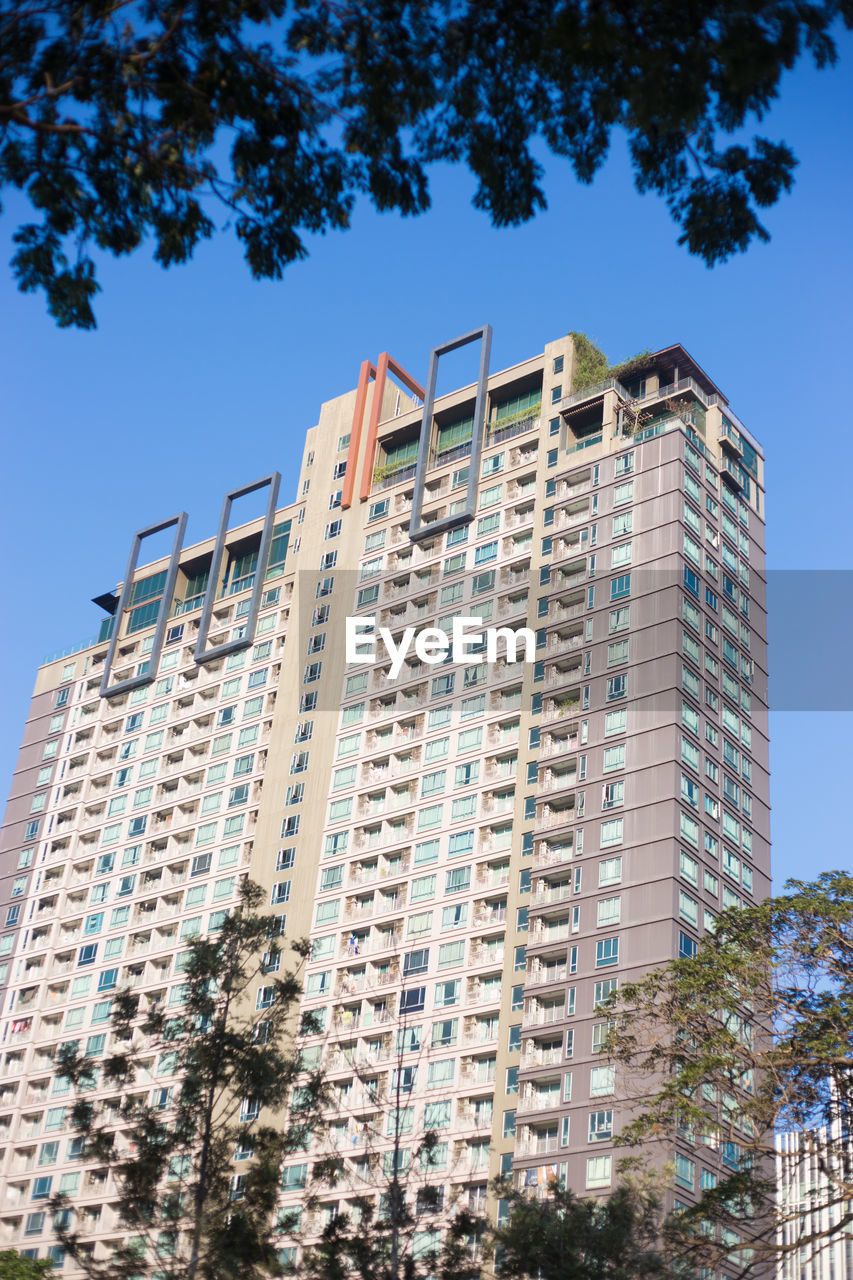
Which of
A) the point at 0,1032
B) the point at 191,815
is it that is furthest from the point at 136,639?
the point at 0,1032

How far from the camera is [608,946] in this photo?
7506 centimetres

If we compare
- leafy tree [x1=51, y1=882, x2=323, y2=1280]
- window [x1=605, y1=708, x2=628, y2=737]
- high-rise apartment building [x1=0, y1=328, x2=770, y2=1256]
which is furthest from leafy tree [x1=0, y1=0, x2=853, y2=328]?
window [x1=605, y1=708, x2=628, y2=737]

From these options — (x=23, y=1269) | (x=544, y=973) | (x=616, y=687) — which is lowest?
(x=23, y=1269)

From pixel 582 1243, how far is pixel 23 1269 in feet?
143

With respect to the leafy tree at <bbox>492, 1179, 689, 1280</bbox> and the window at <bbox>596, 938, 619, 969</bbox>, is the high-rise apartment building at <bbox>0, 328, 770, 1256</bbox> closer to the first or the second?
the window at <bbox>596, 938, 619, 969</bbox>

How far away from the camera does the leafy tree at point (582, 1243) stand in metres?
40.0

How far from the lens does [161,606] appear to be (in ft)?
375

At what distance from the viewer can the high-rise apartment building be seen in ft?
253

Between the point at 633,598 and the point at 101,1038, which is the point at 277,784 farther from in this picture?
the point at 633,598

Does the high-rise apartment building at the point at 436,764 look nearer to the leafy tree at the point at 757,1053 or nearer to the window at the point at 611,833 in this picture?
the window at the point at 611,833

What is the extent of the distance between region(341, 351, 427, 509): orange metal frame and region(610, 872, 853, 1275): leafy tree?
62.7 metres

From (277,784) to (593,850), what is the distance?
25914 millimetres

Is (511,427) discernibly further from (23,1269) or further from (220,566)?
(23,1269)

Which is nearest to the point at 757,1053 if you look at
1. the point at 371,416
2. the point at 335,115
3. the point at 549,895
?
the point at 335,115
